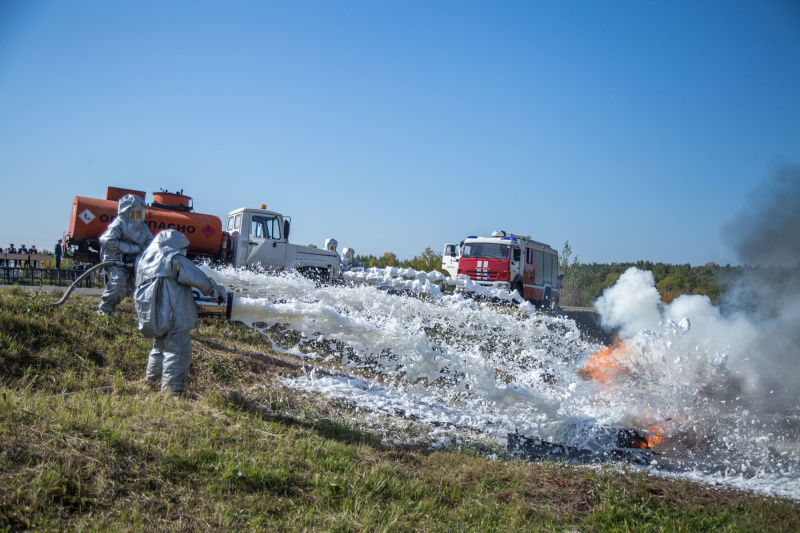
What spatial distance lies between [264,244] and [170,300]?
9016mm

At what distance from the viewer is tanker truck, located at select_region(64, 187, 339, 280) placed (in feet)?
43.3

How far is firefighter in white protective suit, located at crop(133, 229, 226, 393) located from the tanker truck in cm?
827

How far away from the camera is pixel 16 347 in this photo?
5688mm

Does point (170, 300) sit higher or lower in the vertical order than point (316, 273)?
lower

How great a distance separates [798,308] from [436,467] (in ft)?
30.8

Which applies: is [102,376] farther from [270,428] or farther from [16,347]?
[270,428]

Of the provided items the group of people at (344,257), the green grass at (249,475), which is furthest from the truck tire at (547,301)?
the green grass at (249,475)

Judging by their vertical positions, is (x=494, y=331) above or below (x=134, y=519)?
above

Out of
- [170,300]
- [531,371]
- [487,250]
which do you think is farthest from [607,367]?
[487,250]

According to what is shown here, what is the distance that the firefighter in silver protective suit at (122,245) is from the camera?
306 inches

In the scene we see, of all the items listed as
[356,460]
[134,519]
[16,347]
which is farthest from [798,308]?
[16,347]

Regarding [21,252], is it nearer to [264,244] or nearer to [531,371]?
[264,244]

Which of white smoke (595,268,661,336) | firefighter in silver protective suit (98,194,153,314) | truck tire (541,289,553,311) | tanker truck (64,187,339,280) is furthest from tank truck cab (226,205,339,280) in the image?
truck tire (541,289,553,311)

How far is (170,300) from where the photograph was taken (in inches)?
201
